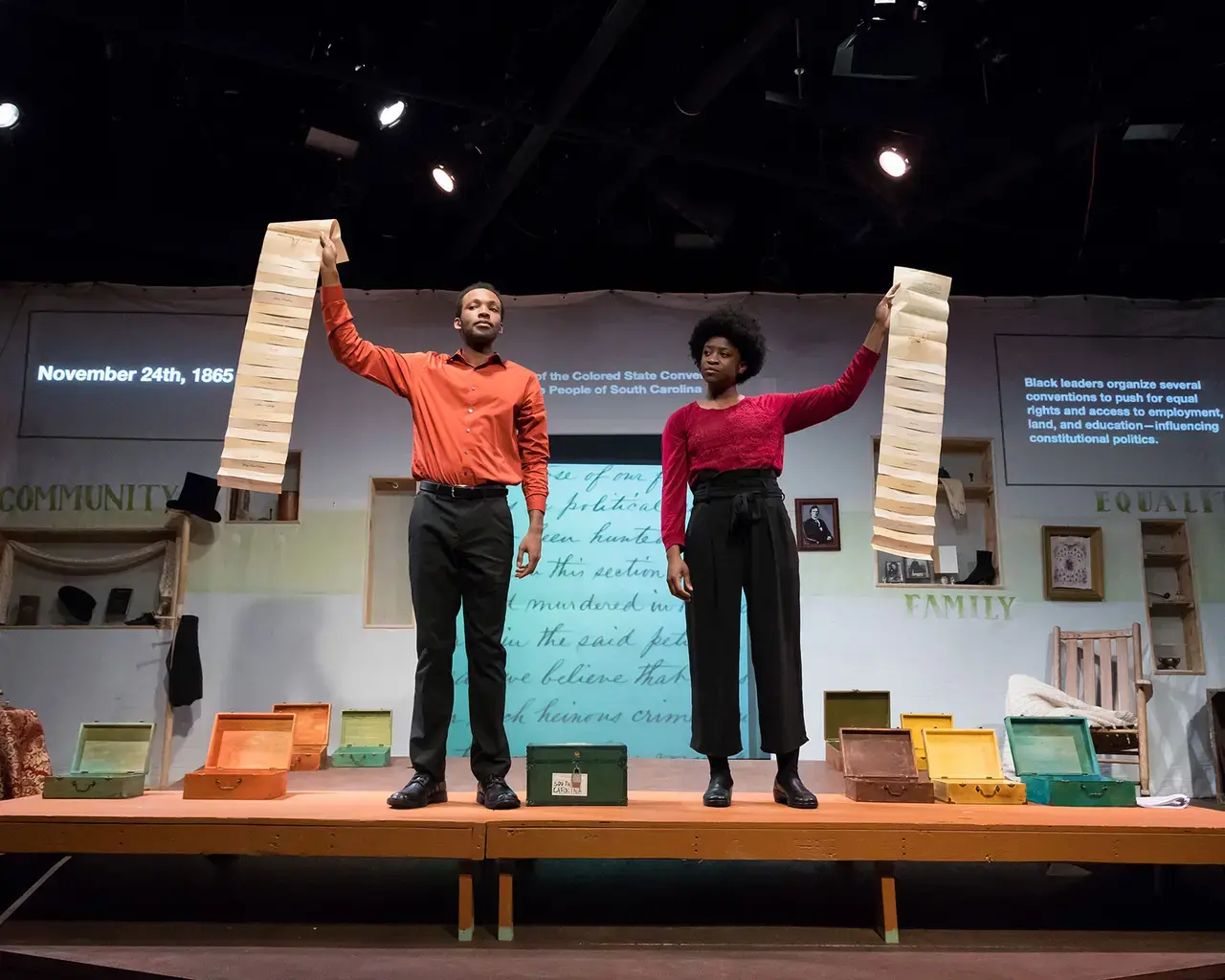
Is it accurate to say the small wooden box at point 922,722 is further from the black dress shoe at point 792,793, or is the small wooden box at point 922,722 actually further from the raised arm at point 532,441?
the raised arm at point 532,441

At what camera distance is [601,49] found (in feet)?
13.7

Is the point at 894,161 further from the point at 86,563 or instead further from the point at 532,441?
the point at 86,563

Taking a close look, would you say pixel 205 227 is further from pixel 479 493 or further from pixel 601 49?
pixel 479 493

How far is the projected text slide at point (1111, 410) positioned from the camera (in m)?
5.97

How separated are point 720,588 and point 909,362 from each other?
0.94 meters

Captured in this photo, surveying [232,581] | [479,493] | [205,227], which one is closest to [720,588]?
[479,493]

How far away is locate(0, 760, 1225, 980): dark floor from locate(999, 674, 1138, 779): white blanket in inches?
59.7

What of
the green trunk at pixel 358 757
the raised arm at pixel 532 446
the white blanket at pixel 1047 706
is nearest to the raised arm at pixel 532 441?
the raised arm at pixel 532 446

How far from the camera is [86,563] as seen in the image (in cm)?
577

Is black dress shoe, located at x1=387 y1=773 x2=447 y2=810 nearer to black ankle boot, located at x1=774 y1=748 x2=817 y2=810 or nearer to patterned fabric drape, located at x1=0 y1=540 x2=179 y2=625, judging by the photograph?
black ankle boot, located at x1=774 y1=748 x2=817 y2=810

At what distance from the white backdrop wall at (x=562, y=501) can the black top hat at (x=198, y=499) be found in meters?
0.16

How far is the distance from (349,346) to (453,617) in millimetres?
889

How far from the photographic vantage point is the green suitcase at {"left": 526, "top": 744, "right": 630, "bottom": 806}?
2814mm

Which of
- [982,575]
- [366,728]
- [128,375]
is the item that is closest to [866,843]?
[366,728]
